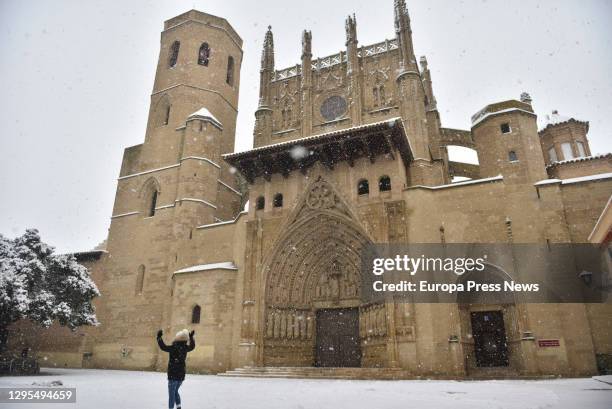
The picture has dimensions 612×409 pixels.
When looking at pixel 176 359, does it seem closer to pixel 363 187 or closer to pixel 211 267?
pixel 211 267

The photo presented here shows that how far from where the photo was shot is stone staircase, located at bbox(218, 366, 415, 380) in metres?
11.6

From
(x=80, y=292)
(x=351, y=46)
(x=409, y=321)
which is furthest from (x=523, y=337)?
(x=351, y=46)

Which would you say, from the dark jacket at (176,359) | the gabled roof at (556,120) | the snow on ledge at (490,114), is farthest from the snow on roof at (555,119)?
the dark jacket at (176,359)

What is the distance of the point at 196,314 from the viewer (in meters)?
15.7

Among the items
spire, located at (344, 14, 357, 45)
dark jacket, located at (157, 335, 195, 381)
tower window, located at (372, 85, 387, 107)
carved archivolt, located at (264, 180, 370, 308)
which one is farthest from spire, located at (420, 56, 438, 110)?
dark jacket, located at (157, 335, 195, 381)

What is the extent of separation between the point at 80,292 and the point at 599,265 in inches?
672

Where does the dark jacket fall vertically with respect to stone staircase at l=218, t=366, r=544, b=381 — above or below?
above

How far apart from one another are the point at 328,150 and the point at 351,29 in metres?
10.0

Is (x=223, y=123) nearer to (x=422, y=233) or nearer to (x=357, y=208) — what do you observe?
(x=357, y=208)

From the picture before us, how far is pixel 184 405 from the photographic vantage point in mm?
5777

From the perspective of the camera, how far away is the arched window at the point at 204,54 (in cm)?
2374

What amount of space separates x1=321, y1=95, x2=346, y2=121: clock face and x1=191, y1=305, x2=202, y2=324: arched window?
11326 millimetres

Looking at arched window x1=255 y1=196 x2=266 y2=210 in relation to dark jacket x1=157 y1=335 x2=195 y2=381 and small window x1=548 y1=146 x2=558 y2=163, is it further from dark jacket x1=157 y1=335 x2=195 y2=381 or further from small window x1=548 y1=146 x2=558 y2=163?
small window x1=548 y1=146 x2=558 y2=163

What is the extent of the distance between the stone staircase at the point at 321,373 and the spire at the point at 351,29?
16.8 metres
